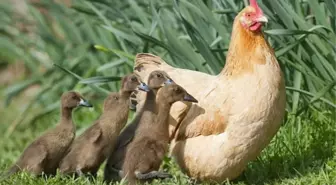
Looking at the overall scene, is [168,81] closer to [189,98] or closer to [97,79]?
[189,98]

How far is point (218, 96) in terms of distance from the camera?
19.9ft

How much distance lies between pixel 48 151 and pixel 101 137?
369 millimetres

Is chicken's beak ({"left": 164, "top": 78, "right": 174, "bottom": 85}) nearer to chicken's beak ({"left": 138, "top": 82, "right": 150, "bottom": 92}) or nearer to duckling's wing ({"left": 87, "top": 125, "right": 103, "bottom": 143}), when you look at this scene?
chicken's beak ({"left": 138, "top": 82, "right": 150, "bottom": 92})

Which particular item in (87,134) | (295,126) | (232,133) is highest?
(87,134)

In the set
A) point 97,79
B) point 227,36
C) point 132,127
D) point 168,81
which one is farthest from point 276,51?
point 97,79

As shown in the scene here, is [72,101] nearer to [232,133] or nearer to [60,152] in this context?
[60,152]

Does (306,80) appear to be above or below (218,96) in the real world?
below

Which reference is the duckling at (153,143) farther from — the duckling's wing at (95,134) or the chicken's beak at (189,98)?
the duckling's wing at (95,134)

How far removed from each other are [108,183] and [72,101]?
0.70 metres

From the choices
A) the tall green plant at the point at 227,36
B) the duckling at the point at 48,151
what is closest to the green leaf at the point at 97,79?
the tall green plant at the point at 227,36

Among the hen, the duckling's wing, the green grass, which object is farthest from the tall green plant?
the duckling's wing

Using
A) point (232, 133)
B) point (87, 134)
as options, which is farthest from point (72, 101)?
point (232, 133)

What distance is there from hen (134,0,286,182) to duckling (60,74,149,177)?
0.43 m

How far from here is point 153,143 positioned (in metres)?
6.06
